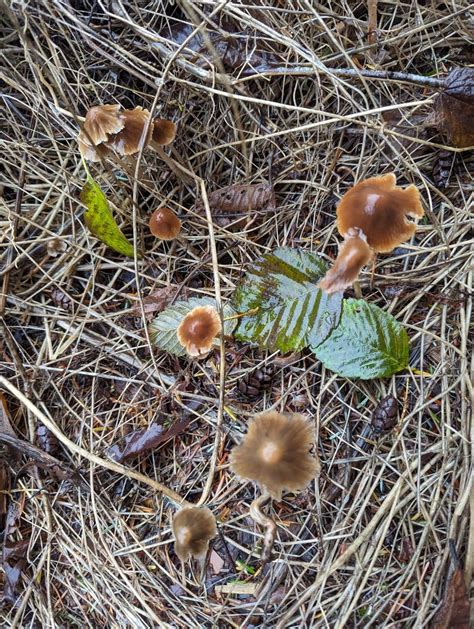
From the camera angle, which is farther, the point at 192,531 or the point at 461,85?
the point at 461,85

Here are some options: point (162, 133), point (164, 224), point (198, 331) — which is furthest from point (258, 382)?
point (162, 133)

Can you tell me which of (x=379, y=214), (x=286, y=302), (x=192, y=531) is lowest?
(x=192, y=531)

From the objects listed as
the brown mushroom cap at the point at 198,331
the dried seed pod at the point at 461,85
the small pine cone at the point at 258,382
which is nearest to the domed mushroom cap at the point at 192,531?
the small pine cone at the point at 258,382

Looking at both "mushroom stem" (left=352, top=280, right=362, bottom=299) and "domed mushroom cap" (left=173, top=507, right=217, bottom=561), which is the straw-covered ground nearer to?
"mushroom stem" (left=352, top=280, right=362, bottom=299)

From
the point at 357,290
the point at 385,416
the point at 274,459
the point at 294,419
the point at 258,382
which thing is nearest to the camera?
the point at 274,459

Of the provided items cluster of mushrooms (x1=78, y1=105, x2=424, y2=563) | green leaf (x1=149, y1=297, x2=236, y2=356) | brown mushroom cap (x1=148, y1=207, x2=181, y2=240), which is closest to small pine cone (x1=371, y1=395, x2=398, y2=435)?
cluster of mushrooms (x1=78, y1=105, x2=424, y2=563)

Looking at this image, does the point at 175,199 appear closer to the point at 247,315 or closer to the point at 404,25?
the point at 247,315

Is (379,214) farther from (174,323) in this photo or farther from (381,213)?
(174,323)
